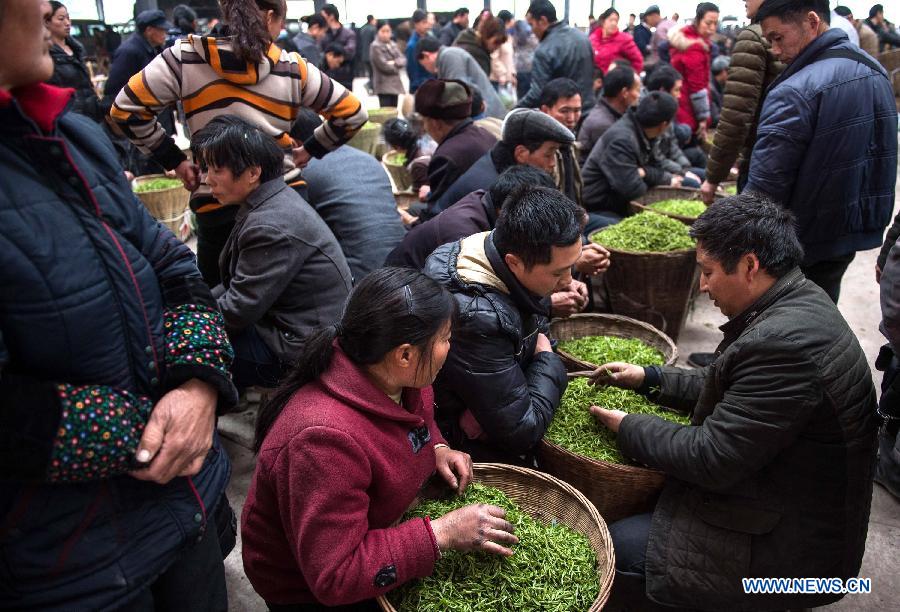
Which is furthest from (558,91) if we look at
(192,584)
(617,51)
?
(617,51)

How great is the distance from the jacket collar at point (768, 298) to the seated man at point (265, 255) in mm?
1535

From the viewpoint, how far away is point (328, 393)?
161 centimetres

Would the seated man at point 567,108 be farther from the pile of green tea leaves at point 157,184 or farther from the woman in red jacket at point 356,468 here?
the pile of green tea leaves at point 157,184

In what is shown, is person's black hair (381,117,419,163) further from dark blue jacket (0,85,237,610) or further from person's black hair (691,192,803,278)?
dark blue jacket (0,85,237,610)

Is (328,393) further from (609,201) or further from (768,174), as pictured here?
(609,201)

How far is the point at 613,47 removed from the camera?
7.91 m

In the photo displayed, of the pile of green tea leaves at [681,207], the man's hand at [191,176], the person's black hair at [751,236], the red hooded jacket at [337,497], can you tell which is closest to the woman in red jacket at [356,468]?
the red hooded jacket at [337,497]

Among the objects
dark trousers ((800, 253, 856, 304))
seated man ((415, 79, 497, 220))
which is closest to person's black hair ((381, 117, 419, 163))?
seated man ((415, 79, 497, 220))

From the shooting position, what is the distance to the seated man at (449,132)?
3824 mm

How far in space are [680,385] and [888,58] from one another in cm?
837

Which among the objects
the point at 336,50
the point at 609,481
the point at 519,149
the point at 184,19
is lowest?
the point at 609,481

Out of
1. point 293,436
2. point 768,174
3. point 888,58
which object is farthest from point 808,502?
point 888,58

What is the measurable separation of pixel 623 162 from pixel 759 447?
3076mm

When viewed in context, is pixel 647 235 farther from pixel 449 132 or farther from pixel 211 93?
pixel 211 93
